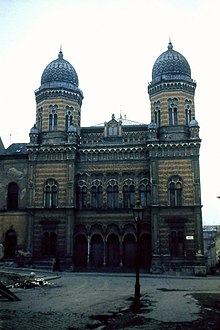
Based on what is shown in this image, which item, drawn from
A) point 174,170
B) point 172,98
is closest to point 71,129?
point 172,98

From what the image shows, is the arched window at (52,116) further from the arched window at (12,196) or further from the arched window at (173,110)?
the arched window at (173,110)

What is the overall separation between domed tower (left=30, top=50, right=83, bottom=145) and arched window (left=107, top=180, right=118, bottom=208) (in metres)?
6.82

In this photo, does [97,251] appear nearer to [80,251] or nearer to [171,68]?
[80,251]

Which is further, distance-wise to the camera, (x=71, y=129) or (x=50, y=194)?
(x=71, y=129)

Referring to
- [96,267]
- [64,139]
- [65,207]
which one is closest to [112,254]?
[96,267]

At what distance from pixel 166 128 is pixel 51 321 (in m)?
31.9

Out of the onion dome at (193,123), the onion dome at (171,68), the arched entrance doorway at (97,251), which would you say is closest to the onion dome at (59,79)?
the onion dome at (171,68)

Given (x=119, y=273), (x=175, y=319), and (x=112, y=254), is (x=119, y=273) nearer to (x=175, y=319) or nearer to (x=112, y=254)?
(x=112, y=254)

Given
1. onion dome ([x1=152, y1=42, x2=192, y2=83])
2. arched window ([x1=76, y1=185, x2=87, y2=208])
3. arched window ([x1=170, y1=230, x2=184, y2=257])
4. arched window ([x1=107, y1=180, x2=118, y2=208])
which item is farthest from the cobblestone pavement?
onion dome ([x1=152, y1=42, x2=192, y2=83])

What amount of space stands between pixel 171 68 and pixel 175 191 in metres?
13.5

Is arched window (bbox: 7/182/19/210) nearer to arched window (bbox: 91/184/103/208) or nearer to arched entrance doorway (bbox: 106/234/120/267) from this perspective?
arched window (bbox: 91/184/103/208)

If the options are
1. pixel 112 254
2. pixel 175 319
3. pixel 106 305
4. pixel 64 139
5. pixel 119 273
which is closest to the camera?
pixel 175 319

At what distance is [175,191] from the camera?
3909 cm

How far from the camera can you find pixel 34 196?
4078cm
